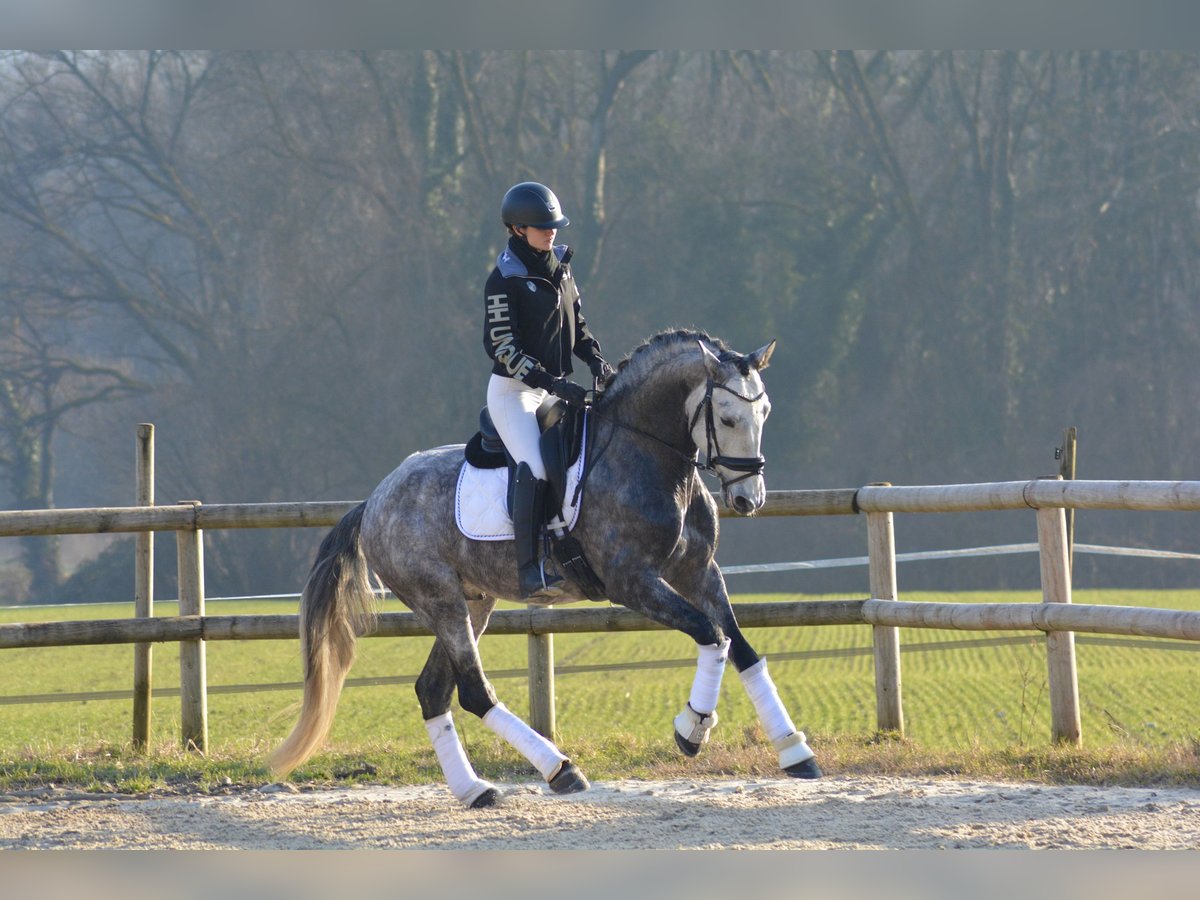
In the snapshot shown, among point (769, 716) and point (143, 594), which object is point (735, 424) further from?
point (143, 594)

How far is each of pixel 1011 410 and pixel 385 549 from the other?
33.2m

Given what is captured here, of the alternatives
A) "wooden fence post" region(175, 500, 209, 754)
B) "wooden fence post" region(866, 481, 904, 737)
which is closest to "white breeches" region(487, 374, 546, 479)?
"wooden fence post" region(866, 481, 904, 737)

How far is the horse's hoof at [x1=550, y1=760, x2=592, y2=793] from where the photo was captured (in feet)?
18.3

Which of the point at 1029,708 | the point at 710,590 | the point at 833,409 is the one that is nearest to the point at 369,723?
the point at 1029,708

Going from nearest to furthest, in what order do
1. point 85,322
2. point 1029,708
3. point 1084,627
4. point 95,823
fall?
1. point 95,823
2. point 1084,627
3. point 1029,708
4. point 85,322

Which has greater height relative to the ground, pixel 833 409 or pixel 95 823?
pixel 833 409

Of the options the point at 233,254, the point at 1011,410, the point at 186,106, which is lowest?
the point at 1011,410

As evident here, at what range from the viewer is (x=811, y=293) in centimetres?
3784

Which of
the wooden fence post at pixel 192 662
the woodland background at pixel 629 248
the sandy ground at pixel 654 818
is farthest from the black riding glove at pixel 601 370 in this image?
the woodland background at pixel 629 248

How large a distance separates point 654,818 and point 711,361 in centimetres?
A: 179

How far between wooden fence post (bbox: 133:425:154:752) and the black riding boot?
2.70 meters

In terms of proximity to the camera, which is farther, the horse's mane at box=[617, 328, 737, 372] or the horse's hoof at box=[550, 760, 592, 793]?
the horse's mane at box=[617, 328, 737, 372]

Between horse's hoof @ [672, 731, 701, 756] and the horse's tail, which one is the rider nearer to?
horse's hoof @ [672, 731, 701, 756]

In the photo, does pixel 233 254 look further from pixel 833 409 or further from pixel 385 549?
pixel 385 549
